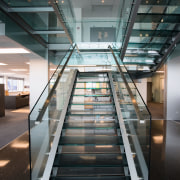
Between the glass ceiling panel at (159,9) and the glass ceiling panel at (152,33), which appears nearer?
the glass ceiling panel at (159,9)

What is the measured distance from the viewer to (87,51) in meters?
11.2

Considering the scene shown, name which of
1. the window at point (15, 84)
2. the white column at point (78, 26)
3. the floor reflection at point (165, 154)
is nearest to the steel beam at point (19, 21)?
the white column at point (78, 26)

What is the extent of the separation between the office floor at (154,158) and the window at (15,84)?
18581 mm

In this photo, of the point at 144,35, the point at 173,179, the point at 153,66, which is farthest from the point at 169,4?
Answer: the point at 173,179

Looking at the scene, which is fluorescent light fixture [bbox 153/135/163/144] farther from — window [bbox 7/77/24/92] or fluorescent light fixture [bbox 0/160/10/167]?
window [bbox 7/77/24/92]

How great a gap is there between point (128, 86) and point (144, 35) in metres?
3.71

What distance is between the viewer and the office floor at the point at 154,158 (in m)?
3.15

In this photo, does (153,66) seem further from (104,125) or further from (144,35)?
(104,125)

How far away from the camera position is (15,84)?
77.7 ft

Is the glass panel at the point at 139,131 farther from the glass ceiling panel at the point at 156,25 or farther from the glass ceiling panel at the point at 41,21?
the glass ceiling panel at the point at 41,21

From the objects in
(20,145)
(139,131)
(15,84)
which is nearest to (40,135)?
(139,131)

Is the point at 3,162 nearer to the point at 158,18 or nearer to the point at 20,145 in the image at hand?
the point at 20,145

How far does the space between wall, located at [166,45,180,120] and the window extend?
19666 mm

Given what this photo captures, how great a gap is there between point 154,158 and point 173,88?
17.6ft
